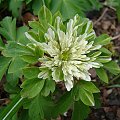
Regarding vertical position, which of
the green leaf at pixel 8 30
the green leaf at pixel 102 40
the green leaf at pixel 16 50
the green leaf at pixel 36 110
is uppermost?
the green leaf at pixel 8 30

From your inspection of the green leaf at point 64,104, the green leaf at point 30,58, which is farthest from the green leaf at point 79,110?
the green leaf at point 30,58

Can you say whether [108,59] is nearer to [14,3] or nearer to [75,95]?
[75,95]

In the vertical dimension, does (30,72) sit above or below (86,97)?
above

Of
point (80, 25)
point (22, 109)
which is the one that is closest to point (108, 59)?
point (80, 25)

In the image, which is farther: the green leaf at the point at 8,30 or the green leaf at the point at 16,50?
the green leaf at the point at 8,30

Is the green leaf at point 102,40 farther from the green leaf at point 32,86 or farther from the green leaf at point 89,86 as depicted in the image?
the green leaf at point 32,86

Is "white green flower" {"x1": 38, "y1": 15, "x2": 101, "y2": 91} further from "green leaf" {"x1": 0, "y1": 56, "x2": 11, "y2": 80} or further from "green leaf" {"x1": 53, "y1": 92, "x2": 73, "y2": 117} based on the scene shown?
"green leaf" {"x1": 0, "y1": 56, "x2": 11, "y2": 80}

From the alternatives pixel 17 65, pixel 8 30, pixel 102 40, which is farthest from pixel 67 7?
pixel 17 65

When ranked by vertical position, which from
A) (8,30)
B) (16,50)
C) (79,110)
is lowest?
(79,110)

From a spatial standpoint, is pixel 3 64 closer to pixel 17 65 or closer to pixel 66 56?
pixel 17 65
